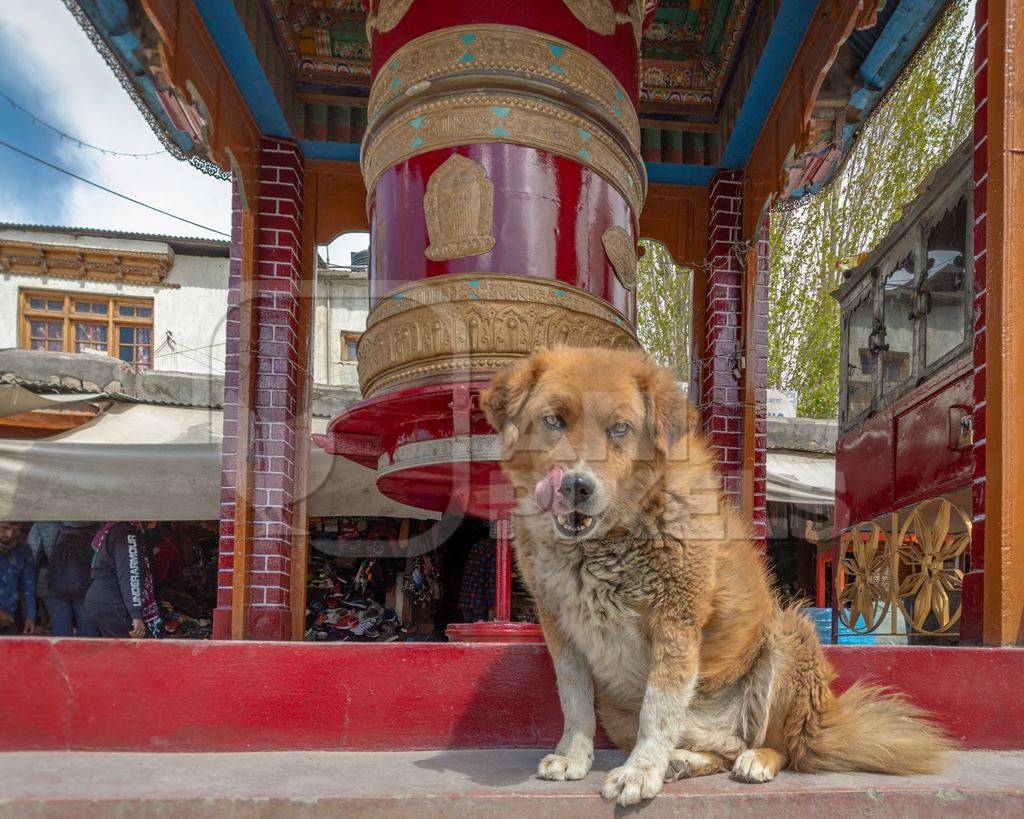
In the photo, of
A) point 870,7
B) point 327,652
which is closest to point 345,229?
point 870,7

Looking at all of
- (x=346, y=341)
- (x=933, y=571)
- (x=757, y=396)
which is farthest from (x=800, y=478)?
(x=346, y=341)

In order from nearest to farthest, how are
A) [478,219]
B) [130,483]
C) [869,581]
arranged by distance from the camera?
[478,219]
[869,581]
[130,483]

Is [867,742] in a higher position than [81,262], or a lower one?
lower

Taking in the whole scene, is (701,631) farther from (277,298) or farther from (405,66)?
(277,298)

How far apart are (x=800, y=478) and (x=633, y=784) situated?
371 inches

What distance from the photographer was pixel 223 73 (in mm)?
5703

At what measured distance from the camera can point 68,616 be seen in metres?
8.91

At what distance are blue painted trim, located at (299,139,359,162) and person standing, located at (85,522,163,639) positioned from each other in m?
4.62

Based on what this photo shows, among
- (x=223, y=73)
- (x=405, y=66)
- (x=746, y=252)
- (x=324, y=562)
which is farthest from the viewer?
(x=324, y=562)

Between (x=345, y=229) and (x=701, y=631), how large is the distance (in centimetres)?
517

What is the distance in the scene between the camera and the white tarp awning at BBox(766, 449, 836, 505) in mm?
10508

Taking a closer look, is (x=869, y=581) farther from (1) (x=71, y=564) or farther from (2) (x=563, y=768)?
(1) (x=71, y=564)

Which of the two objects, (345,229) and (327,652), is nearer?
(327,652)

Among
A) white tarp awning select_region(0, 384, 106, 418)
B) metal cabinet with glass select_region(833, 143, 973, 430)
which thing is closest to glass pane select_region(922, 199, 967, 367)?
metal cabinet with glass select_region(833, 143, 973, 430)
